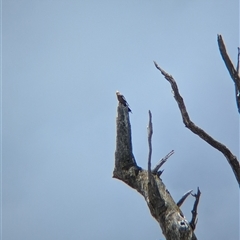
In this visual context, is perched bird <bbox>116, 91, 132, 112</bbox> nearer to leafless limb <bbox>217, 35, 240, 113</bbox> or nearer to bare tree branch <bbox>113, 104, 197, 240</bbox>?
bare tree branch <bbox>113, 104, 197, 240</bbox>

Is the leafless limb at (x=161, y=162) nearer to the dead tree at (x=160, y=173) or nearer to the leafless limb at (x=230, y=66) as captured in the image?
the dead tree at (x=160, y=173)

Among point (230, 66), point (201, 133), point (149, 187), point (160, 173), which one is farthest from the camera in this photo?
point (160, 173)

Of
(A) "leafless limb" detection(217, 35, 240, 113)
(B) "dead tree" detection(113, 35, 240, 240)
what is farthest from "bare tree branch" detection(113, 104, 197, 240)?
(A) "leafless limb" detection(217, 35, 240, 113)

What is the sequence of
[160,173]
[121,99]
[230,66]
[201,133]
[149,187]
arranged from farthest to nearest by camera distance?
[121,99] → [160,173] → [149,187] → [201,133] → [230,66]

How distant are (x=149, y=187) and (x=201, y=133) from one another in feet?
5.91

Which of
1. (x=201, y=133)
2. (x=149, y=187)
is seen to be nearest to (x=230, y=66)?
(x=201, y=133)

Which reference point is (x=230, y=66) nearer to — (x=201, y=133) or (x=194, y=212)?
(x=201, y=133)

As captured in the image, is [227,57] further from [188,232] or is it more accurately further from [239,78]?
[188,232]

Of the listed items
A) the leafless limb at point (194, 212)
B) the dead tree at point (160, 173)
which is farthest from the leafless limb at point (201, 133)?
the leafless limb at point (194, 212)

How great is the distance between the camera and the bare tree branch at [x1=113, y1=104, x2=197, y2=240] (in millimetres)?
7934

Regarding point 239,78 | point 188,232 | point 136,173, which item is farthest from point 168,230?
point 239,78

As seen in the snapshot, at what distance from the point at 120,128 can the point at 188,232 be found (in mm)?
3212

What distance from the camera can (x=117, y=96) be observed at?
974 cm

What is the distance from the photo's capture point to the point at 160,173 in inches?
358
